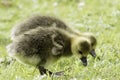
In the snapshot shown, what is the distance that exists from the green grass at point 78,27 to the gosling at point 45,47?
0.18 m

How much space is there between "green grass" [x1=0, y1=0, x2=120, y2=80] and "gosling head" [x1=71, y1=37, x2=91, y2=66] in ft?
0.58

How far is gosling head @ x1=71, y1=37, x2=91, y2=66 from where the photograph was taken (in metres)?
5.59

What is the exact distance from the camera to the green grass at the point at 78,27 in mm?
5605

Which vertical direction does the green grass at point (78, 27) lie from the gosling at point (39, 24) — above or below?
below

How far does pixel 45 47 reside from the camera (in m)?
5.58

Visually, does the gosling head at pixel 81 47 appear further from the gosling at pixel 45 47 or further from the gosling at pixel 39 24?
the gosling at pixel 39 24

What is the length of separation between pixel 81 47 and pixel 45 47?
0.40 meters

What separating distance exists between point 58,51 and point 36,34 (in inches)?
12.1

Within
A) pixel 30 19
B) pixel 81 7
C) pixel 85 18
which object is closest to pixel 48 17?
pixel 30 19

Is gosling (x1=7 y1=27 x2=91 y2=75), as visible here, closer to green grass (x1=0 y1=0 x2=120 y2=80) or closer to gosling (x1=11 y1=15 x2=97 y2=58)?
green grass (x1=0 y1=0 x2=120 y2=80)

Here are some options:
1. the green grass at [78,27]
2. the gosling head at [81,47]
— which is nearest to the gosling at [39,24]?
the green grass at [78,27]

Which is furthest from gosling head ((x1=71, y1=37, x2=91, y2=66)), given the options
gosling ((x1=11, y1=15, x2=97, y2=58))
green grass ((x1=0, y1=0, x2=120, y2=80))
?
gosling ((x1=11, y1=15, x2=97, y2=58))

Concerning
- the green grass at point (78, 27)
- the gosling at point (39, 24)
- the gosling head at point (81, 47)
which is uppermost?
the gosling at point (39, 24)

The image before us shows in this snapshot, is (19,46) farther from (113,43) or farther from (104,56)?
(113,43)
